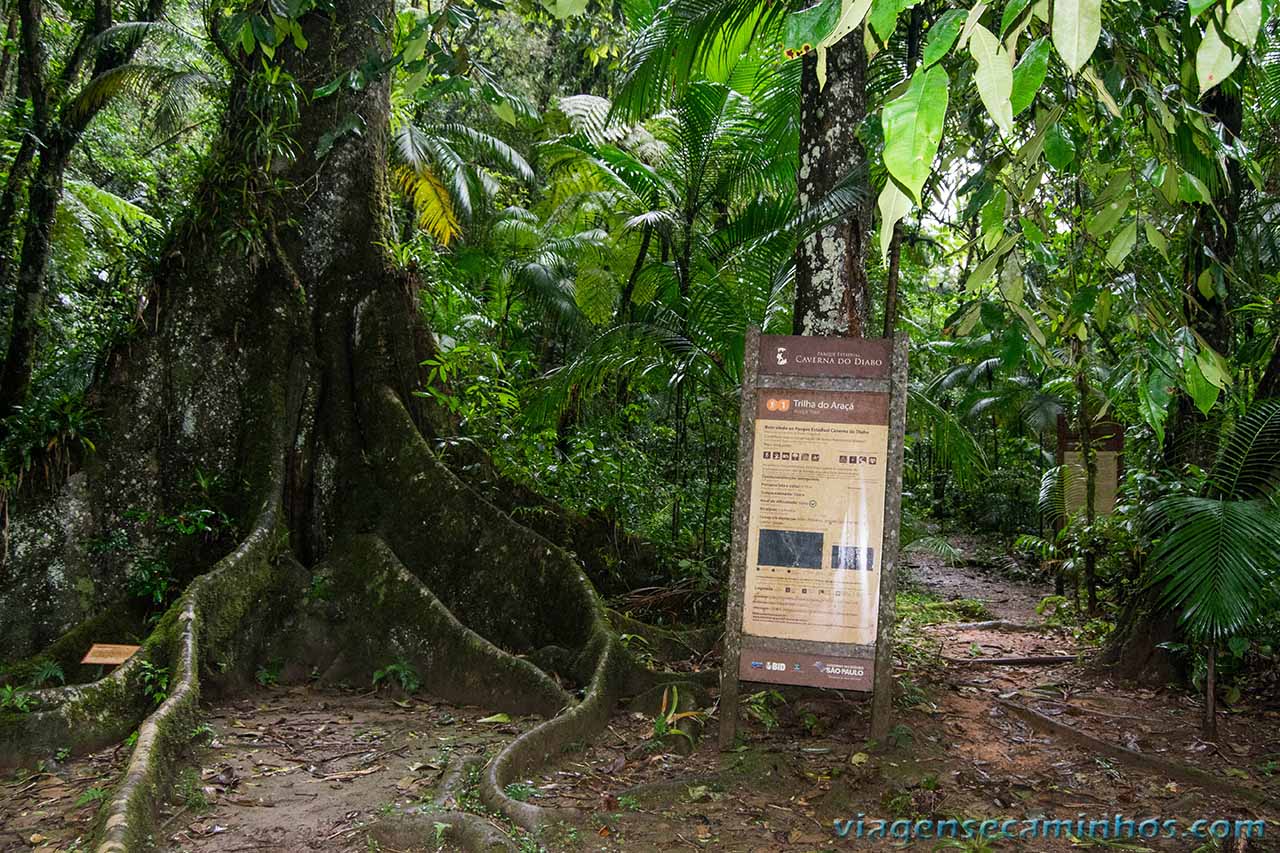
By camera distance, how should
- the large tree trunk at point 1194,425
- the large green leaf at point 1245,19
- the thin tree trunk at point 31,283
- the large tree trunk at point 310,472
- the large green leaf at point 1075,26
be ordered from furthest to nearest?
1. the thin tree trunk at point 31,283
2. the large tree trunk at point 1194,425
3. the large tree trunk at point 310,472
4. the large green leaf at point 1245,19
5. the large green leaf at point 1075,26

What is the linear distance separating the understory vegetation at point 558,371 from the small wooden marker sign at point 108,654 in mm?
128

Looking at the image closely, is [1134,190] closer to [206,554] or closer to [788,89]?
[788,89]

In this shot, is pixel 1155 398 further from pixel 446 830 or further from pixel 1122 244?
pixel 446 830

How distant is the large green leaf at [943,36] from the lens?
1.44 meters

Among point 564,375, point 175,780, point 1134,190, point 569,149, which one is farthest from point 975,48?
point 569,149

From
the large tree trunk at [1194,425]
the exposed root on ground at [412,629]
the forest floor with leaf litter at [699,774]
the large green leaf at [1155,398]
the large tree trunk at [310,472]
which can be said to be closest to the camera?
the large green leaf at [1155,398]

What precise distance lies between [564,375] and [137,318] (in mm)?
3065

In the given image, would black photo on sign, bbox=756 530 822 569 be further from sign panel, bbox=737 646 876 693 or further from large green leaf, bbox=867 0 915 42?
large green leaf, bbox=867 0 915 42

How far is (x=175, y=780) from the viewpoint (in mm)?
4055

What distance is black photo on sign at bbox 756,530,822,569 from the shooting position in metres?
4.70

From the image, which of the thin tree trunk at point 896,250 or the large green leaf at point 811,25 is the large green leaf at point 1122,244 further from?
the thin tree trunk at point 896,250

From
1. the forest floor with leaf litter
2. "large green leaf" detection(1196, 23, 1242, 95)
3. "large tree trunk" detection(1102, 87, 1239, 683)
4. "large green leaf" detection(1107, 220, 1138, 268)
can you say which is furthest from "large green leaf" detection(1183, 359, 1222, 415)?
"large tree trunk" detection(1102, 87, 1239, 683)

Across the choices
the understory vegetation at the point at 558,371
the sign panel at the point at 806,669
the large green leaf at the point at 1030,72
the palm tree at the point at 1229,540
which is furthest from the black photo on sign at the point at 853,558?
the large green leaf at the point at 1030,72

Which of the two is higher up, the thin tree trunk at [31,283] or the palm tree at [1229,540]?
the thin tree trunk at [31,283]
